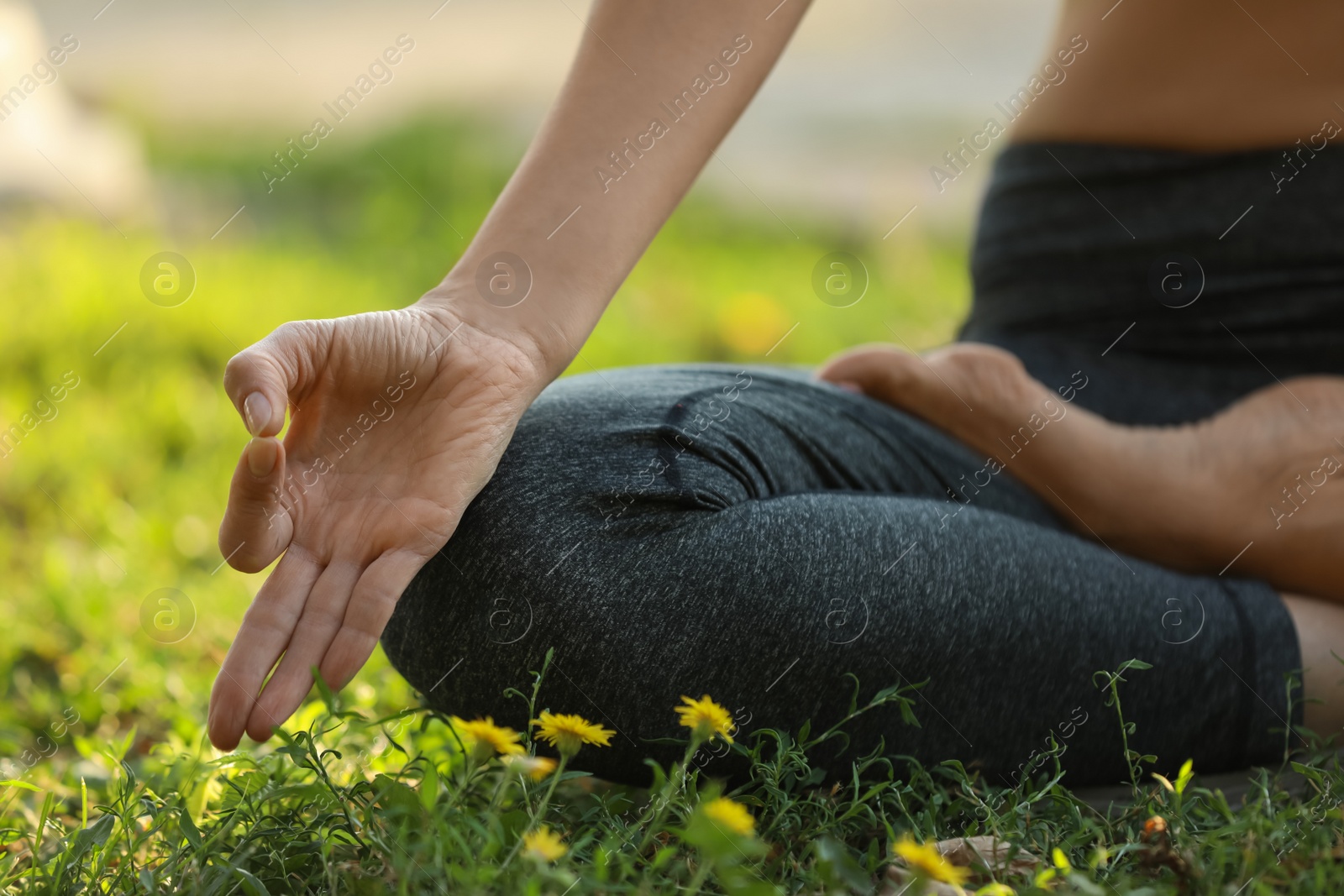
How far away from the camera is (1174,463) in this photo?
133cm

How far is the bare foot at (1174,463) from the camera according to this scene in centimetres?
129

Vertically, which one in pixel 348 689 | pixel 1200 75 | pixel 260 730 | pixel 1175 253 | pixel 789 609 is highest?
pixel 1200 75

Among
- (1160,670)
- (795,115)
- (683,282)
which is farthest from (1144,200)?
(795,115)

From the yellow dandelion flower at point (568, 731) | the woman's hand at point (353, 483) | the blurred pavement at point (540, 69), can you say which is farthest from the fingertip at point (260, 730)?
the blurred pavement at point (540, 69)

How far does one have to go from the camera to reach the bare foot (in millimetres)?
1290

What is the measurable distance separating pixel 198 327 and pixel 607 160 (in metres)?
2.13

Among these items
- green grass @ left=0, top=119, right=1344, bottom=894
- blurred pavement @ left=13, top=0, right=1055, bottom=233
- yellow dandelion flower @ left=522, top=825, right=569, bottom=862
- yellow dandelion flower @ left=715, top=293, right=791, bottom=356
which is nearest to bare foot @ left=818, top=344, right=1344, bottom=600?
green grass @ left=0, top=119, right=1344, bottom=894

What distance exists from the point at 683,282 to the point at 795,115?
236cm

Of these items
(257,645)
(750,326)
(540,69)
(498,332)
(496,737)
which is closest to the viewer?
(496,737)

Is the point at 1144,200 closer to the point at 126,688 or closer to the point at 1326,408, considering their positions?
the point at 1326,408

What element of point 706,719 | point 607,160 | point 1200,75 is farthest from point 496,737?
point 1200,75

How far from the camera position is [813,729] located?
1064mm

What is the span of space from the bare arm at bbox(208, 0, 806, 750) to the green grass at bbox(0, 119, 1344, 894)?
0.10m

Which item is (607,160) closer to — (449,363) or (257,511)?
(449,363)
